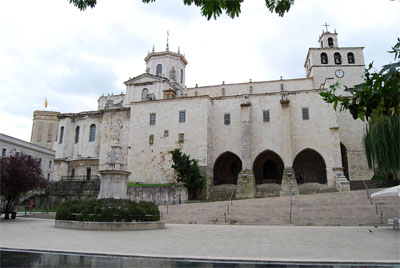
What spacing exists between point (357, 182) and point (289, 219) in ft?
55.9

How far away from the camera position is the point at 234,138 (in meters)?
33.0

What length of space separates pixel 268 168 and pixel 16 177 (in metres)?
25.1

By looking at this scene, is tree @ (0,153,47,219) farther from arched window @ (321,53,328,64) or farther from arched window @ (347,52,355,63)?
arched window @ (347,52,355,63)

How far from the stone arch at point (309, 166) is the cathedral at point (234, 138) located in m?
0.10

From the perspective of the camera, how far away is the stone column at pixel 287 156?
27.9 metres

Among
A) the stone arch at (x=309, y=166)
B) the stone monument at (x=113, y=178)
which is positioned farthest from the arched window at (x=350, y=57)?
the stone monument at (x=113, y=178)

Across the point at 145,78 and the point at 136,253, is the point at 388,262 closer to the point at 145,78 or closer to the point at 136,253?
the point at 136,253

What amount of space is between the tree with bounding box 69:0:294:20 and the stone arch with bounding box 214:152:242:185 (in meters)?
30.8

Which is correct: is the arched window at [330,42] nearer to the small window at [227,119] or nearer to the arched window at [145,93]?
the small window at [227,119]

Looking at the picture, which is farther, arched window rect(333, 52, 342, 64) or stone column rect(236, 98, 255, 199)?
arched window rect(333, 52, 342, 64)

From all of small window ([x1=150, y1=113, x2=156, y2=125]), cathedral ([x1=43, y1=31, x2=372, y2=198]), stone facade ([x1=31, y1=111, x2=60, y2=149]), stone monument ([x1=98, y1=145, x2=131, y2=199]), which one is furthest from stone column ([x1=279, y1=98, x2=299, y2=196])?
stone facade ([x1=31, y1=111, x2=60, y2=149])

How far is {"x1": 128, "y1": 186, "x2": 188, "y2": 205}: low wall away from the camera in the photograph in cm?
2800

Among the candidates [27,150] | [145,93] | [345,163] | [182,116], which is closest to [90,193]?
[182,116]

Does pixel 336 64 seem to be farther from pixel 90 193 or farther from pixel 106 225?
pixel 106 225
